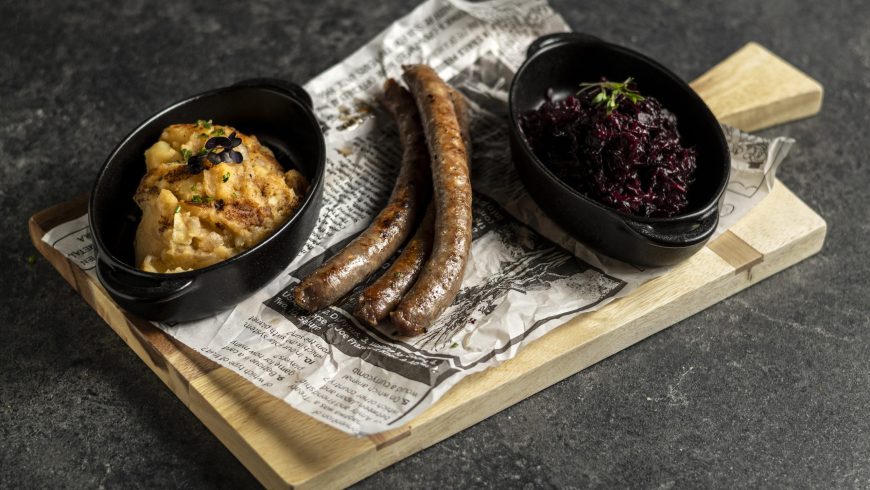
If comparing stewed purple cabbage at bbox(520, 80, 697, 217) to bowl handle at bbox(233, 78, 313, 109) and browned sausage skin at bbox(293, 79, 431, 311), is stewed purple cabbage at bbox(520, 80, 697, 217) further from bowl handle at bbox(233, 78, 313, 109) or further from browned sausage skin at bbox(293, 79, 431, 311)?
bowl handle at bbox(233, 78, 313, 109)

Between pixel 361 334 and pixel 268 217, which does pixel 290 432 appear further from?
pixel 268 217

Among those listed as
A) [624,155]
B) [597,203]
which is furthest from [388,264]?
[624,155]

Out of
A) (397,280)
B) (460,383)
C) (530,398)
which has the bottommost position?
(530,398)

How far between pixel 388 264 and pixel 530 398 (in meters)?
0.70

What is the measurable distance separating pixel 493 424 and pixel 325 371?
0.55 meters

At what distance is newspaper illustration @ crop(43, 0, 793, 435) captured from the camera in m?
2.89

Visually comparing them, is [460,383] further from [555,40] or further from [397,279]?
[555,40]

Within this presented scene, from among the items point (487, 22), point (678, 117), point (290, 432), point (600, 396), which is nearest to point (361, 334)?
point (290, 432)

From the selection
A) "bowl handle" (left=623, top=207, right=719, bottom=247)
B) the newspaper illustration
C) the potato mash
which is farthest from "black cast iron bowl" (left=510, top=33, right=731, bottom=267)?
the potato mash

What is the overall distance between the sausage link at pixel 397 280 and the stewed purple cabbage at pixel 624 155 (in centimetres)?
52

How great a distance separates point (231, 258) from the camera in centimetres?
294

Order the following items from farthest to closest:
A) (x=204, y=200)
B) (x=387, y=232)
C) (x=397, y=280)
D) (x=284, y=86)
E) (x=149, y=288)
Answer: (x=284, y=86), (x=387, y=232), (x=397, y=280), (x=204, y=200), (x=149, y=288)

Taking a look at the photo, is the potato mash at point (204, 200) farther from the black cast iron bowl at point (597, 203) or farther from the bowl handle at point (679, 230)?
the bowl handle at point (679, 230)

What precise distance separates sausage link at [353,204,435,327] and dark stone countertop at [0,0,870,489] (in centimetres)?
46
